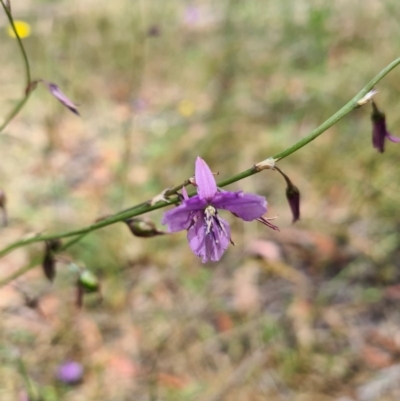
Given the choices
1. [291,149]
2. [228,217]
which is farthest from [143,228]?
[228,217]

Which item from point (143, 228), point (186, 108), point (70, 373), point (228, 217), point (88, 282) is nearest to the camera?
point (143, 228)

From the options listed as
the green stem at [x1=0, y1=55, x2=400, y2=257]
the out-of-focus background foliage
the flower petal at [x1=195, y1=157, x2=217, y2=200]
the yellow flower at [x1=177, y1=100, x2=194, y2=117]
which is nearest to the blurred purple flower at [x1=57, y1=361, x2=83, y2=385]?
the out-of-focus background foliage

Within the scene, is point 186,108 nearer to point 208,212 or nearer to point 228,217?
point 228,217

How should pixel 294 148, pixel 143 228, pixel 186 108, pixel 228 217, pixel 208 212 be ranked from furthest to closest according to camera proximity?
pixel 186 108 < pixel 228 217 < pixel 143 228 < pixel 208 212 < pixel 294 148

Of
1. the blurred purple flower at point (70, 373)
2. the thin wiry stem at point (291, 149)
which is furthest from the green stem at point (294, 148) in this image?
the blurred purple flower at point (70, 373)

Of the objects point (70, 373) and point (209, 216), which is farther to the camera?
point (70, 373)

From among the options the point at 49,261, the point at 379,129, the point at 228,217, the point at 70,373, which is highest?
the point at 228,217

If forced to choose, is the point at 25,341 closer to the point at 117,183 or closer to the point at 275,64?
the point at 117,183
